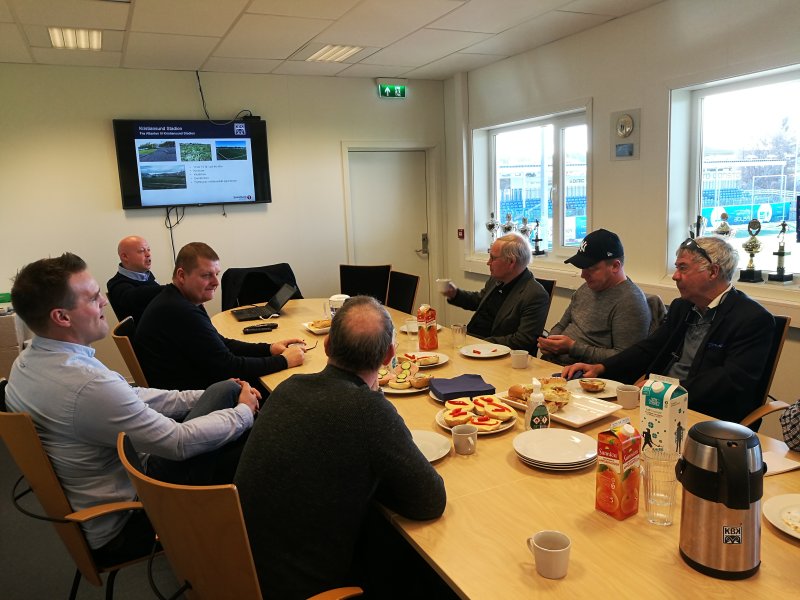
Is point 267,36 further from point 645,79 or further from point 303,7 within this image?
point 645,79

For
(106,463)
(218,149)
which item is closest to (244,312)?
(218,149)

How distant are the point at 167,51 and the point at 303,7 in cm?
146

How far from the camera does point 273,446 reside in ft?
4.54

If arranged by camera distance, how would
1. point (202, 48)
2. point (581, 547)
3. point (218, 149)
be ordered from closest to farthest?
1. point (581, 547)
2. point (202, 48)
3. point (218, 149)

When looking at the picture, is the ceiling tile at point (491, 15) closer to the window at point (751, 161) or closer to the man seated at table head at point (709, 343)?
the window at point (751, 161)

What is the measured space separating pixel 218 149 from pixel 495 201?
2.70 metres

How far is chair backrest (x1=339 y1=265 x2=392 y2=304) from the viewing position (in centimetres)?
480

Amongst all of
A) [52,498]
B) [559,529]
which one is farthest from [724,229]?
[52,498]

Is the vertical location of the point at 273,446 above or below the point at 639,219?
below

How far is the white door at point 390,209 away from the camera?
6.21m

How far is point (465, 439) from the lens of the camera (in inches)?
68.1

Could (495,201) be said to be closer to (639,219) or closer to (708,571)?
(639,219)

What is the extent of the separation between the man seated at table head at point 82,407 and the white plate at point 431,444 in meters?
0.67

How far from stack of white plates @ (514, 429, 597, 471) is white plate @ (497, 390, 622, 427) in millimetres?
83
